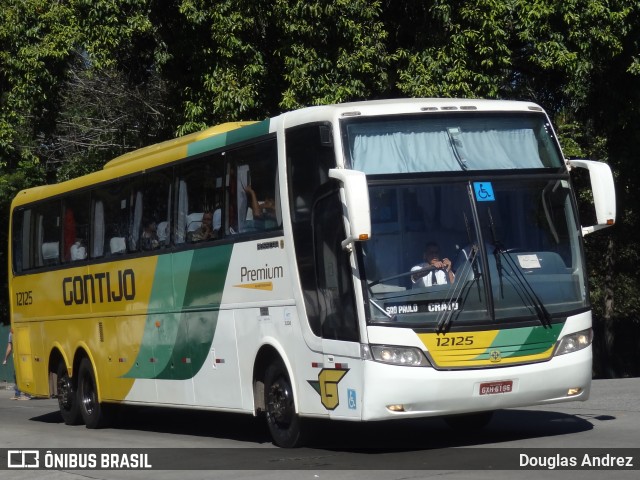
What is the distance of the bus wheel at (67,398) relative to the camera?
17.4 metres

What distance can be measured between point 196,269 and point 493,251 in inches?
167

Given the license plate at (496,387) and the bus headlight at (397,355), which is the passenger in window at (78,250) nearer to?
the bus headlight at (397,355)

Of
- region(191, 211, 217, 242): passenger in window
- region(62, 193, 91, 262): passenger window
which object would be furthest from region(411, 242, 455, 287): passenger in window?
region(62, 193, 91, 262): passenger window

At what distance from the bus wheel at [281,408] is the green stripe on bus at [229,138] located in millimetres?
2470

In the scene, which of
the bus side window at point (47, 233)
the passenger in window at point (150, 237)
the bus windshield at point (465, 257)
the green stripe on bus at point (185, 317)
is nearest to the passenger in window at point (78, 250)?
the bus side window at point (47, 233)

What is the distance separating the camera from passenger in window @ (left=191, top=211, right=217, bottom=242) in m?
13.2

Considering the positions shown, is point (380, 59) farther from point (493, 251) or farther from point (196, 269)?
point (493, 251)

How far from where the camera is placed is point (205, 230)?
1336cm

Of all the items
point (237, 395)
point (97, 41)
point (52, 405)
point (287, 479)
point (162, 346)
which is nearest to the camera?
point (287, 479)

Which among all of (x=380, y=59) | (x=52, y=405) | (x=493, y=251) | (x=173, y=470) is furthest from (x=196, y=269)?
(x=52, y=405)

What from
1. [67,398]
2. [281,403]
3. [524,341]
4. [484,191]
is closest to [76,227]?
[67,398]

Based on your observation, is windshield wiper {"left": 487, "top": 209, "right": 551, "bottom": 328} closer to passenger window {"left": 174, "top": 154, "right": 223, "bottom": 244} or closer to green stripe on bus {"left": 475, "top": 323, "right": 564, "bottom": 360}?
green stripe on bus {"left": 475, "top": 323, "right": 564, "bottom": 360}

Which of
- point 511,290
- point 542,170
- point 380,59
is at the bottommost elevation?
point 511,290

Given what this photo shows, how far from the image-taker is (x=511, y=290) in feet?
34.9
